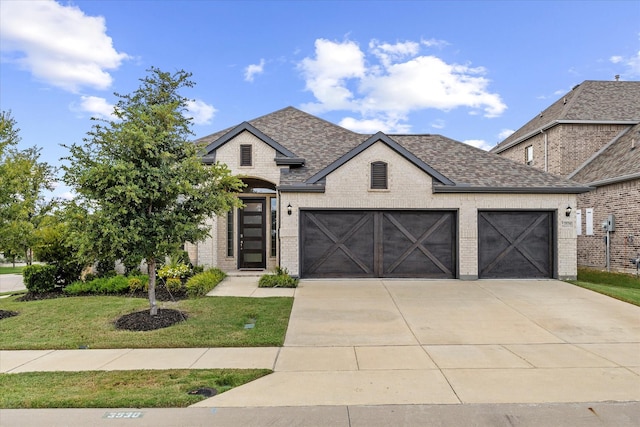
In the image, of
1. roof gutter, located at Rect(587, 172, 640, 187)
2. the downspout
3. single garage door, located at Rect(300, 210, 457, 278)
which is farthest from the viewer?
the downspout

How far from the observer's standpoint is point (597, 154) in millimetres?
18984

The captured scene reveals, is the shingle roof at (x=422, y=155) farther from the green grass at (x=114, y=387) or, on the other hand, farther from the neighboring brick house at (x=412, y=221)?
the green grass at (x=114, y=387)

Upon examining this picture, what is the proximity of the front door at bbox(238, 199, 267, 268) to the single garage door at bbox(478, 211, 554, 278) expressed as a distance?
756 cm

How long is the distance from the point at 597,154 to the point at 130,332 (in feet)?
72.3

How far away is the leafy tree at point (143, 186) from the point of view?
6708mm

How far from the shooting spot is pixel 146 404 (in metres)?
3.94

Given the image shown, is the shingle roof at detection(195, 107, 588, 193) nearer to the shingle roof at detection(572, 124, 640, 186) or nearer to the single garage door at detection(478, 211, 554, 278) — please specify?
the single garage door at detection(478, 211, 554, 278)

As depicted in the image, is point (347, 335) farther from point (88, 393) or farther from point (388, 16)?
point (388, 16)

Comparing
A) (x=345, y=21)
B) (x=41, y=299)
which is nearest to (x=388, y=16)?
(x=345, y=21)

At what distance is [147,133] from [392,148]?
7515mm

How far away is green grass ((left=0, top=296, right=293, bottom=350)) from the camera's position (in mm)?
6223

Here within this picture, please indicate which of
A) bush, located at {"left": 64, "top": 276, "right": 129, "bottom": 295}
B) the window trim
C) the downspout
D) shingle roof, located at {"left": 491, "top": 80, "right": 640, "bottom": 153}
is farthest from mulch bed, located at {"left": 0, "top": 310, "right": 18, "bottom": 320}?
the downspout

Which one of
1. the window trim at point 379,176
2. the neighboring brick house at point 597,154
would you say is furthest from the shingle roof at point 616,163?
the window trim at point 379,176

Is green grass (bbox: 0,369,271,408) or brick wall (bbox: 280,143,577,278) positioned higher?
brick wall (bbox: 280,143,577,278)
